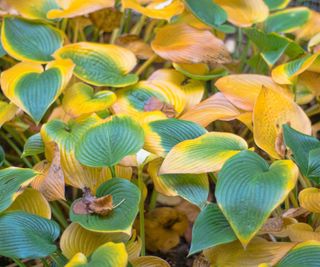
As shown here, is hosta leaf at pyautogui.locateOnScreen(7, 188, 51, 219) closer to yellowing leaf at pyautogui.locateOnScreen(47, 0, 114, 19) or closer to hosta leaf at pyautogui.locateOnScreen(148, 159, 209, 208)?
hosta leaf at pyautogui.locateOnScreen(148, 159, 209, 208)

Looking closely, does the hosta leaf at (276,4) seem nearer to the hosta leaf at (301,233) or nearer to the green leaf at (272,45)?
the green leaf at (272,45)

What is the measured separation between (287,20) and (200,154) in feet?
2.27

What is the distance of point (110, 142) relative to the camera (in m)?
0.94

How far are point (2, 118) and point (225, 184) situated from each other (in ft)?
1.70

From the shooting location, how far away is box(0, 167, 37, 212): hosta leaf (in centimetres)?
89

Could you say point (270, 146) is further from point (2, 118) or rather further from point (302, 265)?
point (2, 118)

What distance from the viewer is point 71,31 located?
1616mm

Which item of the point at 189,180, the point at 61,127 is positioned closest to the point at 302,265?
the point at 189,180

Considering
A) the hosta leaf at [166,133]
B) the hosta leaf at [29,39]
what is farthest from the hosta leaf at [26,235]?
the hosta leaf at [29,39]

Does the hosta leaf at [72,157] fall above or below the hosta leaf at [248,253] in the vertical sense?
above

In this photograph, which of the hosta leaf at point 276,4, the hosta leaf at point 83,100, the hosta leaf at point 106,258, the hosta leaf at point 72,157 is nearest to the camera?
the hosta leaf at point 106,258

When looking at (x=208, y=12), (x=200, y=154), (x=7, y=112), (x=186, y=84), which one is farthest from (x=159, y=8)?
(x=200, y=154)

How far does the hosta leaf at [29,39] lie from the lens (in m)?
1.25

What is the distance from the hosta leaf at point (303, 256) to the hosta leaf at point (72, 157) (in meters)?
0.34
